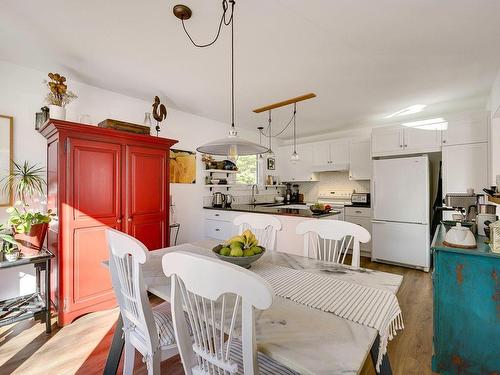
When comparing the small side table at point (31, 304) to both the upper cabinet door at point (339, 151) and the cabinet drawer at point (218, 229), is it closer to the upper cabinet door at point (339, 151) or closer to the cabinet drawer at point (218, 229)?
the cabinet drawer at point (218, 229)

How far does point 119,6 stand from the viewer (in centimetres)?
158

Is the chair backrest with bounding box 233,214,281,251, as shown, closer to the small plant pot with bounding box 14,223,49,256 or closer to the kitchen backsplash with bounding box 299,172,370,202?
the small plant pot with bounding box 14,223,49,256

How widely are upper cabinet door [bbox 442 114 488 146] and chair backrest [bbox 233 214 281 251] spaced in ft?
9.78

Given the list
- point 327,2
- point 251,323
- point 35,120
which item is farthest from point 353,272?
point 35,120

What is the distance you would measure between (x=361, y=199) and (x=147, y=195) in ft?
11.8

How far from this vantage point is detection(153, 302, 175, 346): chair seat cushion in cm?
122

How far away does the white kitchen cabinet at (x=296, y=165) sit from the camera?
5152mm

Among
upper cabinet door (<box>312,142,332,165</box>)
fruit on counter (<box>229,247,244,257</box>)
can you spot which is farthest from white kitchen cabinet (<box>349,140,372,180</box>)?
→ fruit on counter (<box>229,247,244,257</box>)

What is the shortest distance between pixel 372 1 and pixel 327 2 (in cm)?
28

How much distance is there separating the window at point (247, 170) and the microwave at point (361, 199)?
6.31 ft

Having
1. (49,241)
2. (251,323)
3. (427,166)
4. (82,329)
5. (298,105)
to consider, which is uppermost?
(298,105)

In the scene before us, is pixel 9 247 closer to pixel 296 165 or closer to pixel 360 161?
pixel 296 165

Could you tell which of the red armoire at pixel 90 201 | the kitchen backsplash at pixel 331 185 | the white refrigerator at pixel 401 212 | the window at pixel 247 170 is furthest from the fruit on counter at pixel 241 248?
the kitchen backsplash at pixel 331 185

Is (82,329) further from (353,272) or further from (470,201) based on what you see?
(470,201)
